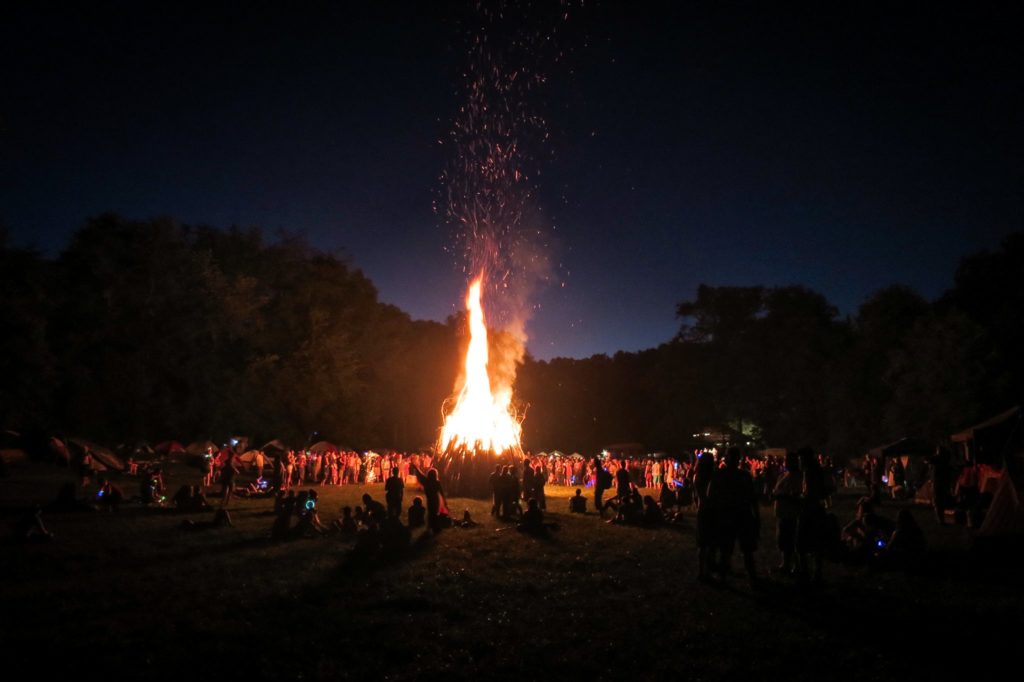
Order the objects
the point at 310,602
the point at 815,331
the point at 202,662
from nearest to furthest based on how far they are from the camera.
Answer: the point at 202,662 < the point at 310,602 < the point at 815,331

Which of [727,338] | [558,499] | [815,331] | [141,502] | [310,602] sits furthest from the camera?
[727,338]

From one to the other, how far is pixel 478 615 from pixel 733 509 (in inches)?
150

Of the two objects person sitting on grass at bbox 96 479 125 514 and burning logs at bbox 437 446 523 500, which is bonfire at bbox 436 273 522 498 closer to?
burning logs at bbox 437 446 523 500

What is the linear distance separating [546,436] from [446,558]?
64.2 meters

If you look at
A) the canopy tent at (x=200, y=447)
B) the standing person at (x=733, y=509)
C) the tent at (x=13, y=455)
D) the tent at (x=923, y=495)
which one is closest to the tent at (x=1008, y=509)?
the standing person at (x=733, y=509)

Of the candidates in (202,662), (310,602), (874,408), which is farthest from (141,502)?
(874,408)

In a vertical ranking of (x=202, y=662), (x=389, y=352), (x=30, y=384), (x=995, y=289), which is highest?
(x=995, y=289)

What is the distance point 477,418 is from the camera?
28.0 m

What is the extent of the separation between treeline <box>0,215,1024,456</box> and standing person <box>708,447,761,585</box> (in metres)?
35.9

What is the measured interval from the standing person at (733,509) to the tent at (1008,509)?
6.08 m

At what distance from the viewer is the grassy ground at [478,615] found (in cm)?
645

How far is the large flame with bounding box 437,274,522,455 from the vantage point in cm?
2680

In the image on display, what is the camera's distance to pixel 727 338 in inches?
2283

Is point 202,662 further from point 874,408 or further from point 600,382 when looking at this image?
point 600,382
